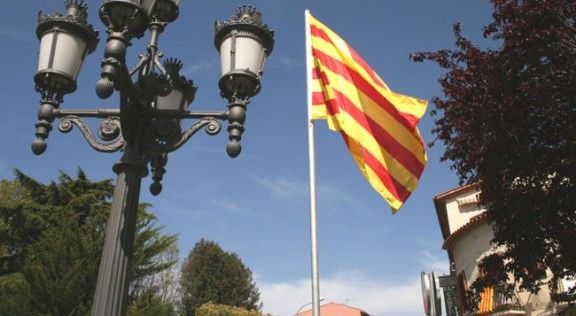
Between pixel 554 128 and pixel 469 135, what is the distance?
1.55 meters

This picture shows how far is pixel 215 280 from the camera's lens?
4938 centimetres

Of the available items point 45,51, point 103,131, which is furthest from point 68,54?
point 103,131

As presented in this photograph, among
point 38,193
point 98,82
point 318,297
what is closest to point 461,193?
point 38,193

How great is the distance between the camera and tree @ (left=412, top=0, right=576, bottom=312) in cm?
887

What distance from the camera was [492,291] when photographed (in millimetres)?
20984

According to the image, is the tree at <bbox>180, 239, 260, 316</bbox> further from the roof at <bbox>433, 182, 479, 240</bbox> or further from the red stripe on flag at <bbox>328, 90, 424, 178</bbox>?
the red stripe on flag at <bbox>328, 90, 424, 178</bbox>

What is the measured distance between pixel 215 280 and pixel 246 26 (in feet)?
155

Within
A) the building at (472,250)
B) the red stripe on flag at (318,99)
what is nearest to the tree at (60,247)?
the red stripe on flag at (318,99)

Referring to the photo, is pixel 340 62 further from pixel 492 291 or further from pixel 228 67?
pixel 492 291

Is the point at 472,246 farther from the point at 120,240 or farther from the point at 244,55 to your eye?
the point at 120,240

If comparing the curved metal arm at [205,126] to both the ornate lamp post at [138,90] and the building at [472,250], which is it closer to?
the ornate lamp post at [138,90]

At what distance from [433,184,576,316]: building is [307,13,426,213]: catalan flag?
25.4ft

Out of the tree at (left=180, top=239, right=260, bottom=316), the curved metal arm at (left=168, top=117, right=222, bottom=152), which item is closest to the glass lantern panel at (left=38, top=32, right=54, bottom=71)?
the curved metal arm at (left=168, top=117, right=222, bottom=152)

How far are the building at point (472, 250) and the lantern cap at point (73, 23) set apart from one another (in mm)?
11730
